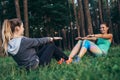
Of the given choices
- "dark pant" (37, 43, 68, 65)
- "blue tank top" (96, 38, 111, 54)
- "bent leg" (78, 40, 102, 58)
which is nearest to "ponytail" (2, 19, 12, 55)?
"dark pant" (37, 43, 68, 65)

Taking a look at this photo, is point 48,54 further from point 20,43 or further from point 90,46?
point 90,46

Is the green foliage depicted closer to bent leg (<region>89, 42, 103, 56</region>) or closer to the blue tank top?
the blue tank top

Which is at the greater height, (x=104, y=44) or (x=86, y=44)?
(x=86, y=44)

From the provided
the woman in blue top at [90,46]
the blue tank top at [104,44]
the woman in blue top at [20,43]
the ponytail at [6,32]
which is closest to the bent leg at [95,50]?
the woman in blue top at [90,46]

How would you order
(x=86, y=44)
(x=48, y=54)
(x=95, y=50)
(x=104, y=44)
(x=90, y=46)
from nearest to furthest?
(x=48, y=54), (x=86, y=44), (x=90, y=46), (x=95, y=50), (x=104, y=44)

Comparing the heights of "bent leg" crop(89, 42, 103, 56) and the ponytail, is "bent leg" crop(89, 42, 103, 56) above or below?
below

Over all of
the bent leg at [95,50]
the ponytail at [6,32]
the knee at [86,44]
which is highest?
the ponytail at [6,32]

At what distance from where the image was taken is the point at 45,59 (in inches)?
363

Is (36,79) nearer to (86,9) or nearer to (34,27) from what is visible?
(86,9)

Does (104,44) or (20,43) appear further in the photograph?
(104,44)

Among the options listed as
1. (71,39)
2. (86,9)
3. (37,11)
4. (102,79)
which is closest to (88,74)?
(102,79)

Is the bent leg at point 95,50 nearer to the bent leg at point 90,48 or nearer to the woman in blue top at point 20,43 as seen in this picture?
the bent leg at point 90,48

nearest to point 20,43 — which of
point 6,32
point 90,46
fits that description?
point 6,32

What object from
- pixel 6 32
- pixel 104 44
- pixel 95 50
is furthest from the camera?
pixel 104 44
